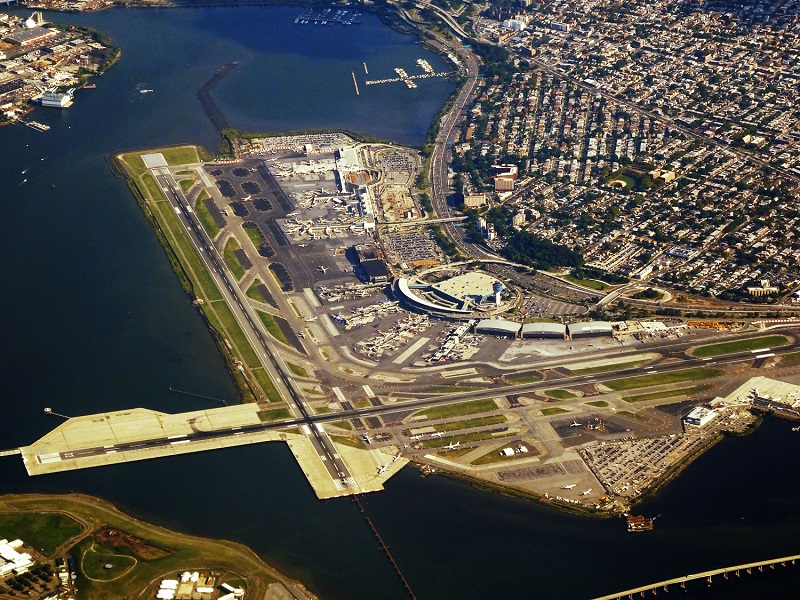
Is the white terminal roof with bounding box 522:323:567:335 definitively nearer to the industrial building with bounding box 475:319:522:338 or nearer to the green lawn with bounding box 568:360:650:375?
the industrial building with bounding box 475:319:522:338

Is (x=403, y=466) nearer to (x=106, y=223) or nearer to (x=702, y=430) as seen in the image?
(x=702, y=430)

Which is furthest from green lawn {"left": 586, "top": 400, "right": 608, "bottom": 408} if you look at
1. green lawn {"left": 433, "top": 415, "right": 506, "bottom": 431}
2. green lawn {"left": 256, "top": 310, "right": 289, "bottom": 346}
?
green lawn {"left": 256, "top": 310, "right": 289, "bottom": 346}

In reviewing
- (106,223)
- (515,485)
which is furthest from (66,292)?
(515,485)

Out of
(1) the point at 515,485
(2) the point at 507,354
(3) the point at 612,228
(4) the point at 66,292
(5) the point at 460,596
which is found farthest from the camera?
(3) the point at 612,228

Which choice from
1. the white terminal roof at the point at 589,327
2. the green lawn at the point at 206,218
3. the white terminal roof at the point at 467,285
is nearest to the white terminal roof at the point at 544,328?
the white terminal roof at the point at 589,327

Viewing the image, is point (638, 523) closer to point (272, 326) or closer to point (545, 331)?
point (545, 331)

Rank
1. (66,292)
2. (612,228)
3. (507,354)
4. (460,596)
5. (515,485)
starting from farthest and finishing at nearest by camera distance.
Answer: (612,228) → (66,292) → (507,354) → (515,485) → (460,596)
